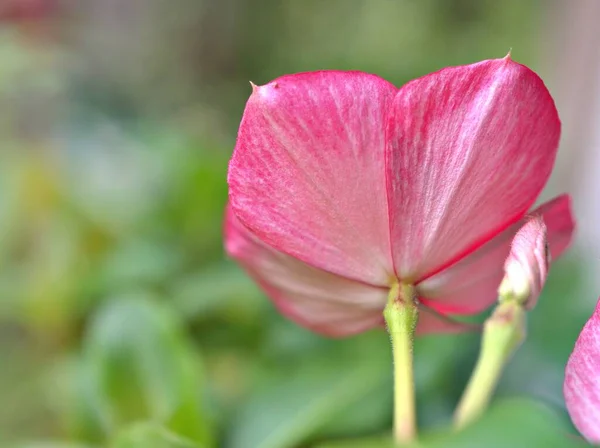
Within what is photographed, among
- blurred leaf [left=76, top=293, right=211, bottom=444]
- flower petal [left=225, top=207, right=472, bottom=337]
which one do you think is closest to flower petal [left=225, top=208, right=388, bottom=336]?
flower petal [left=225, top=207, right=472, bottom=337]

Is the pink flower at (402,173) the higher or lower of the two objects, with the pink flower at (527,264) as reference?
higher

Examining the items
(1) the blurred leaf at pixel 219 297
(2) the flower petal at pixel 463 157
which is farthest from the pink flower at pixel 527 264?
(1) the blurred leaf at pixel 219 297

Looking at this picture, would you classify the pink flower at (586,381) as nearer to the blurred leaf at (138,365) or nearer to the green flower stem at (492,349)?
the green flower stem at (492,349)

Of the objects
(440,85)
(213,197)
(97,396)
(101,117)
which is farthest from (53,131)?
(440,85)

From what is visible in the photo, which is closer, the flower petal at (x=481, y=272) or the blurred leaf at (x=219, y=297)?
the flower petal at (x=481, y=272)

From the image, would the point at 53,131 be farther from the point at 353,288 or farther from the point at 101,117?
the point at 353,288

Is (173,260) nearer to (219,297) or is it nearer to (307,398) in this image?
(219,297)

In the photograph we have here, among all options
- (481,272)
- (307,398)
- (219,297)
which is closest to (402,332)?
(481,272)

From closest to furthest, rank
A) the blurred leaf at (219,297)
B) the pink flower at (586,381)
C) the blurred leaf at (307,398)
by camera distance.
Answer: the pink flower at (586,381) → the blurred leaf at (307,398) → the blurred leaf at (219,297)
